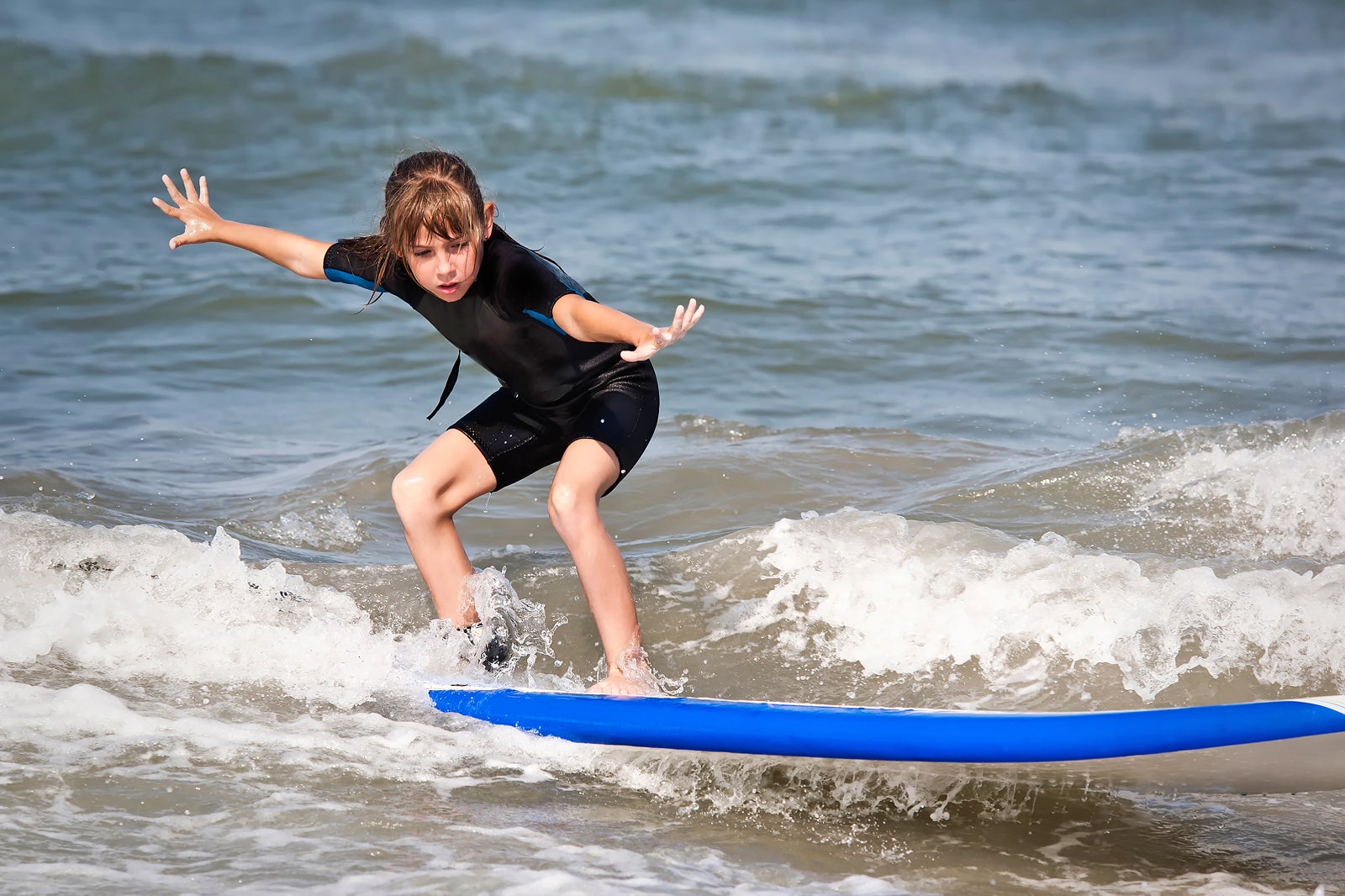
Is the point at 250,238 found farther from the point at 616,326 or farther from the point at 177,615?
the point at 616,326

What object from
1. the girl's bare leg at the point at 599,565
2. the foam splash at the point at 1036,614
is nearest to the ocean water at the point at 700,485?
the foam splash at the point at 1036,614

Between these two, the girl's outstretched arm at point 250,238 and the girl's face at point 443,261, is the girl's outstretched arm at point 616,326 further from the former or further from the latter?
the girl's outstretched arm at point 250,238

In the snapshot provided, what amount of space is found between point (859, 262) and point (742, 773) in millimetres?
6287

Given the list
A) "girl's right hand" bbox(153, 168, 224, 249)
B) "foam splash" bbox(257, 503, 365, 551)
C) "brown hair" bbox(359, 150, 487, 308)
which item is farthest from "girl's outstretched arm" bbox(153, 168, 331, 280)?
"foam splash" bbox(257, 503, 365, 551)

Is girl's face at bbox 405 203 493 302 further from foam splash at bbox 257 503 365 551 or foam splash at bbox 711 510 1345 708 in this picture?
foam splash at bbox 257 503 365 551

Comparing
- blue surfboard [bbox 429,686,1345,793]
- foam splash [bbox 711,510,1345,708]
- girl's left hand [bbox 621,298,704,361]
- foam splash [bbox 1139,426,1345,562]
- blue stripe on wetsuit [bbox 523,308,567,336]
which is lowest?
blue surfboard [bbox 429,686,1345,793]

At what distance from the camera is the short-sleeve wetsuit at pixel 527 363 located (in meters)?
3.51

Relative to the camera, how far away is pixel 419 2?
58.2 feet

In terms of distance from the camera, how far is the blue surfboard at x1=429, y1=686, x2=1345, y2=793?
2703mm

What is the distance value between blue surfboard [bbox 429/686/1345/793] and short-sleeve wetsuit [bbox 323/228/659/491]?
2.72 feet

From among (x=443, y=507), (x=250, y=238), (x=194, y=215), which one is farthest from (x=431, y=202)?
(x=194, y=215)

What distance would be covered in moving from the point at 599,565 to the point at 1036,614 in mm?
1290

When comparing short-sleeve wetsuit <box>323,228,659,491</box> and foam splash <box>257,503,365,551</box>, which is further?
foam splash <box>257,503,365,551</box>

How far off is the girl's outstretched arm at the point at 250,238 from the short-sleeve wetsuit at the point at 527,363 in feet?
0.23
